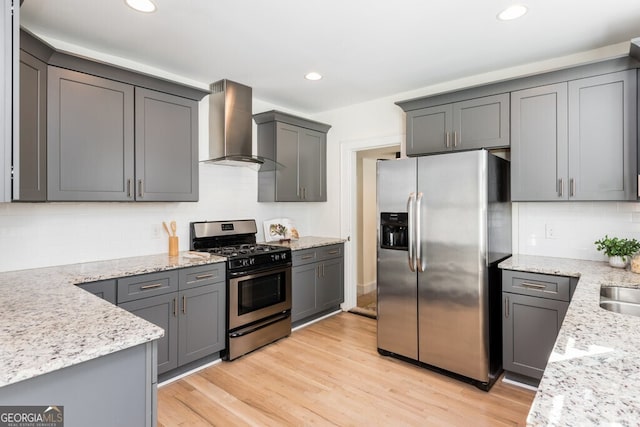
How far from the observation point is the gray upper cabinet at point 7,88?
1258mm

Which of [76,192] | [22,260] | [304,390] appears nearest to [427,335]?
[304,390]

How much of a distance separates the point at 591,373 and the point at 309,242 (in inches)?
127

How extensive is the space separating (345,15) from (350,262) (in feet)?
9.53

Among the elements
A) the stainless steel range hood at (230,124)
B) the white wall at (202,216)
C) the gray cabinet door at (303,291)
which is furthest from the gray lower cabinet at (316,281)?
the stainless steel range hood at (230,124)

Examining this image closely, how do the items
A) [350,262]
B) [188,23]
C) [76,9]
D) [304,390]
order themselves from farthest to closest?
[350,262], [304,390], [188,23], [76,9]

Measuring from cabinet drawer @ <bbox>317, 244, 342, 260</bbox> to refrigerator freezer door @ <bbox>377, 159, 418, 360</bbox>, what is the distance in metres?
1.03

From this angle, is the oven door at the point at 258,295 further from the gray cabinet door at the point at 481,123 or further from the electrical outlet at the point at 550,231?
the electrical outlet at the point at 550,231

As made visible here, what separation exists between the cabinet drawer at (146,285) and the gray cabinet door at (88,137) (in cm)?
65

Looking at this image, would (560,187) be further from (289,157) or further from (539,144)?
(289,157)

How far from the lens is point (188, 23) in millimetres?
2348

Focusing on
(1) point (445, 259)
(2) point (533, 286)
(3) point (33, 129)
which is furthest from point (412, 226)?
(3) point (33, 129)

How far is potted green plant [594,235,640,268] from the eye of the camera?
244cm

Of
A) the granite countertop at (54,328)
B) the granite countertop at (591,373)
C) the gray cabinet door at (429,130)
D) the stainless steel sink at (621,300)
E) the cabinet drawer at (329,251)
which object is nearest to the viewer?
the granite countertop at (591,373)

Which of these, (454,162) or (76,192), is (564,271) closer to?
(454,162)
